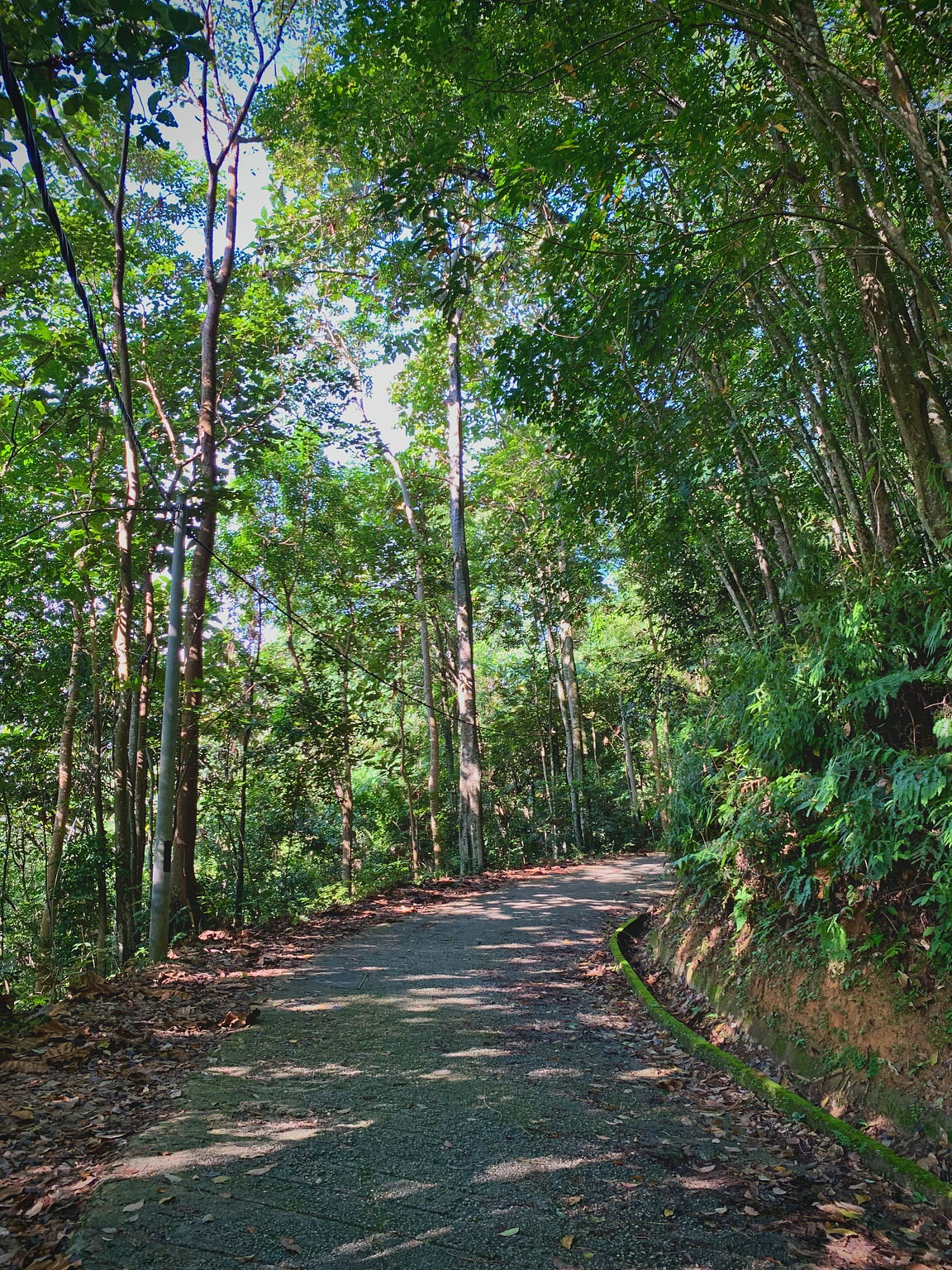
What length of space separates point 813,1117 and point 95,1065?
384cm

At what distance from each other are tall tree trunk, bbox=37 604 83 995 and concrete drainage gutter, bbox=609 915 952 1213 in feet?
25.2

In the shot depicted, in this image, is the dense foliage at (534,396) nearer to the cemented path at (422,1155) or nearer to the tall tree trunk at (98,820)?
the tall tree trunk at (98,820)

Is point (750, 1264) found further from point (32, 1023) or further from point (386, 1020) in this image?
point (32, 1023)

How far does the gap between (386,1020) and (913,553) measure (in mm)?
4758

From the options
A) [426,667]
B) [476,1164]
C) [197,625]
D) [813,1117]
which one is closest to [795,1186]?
[813,1117]

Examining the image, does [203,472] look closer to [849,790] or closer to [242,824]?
[242,824]

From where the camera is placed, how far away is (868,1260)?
2525 millimetres

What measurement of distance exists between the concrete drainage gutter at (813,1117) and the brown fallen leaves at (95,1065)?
2506 mm

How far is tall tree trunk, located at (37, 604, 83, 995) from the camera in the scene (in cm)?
924

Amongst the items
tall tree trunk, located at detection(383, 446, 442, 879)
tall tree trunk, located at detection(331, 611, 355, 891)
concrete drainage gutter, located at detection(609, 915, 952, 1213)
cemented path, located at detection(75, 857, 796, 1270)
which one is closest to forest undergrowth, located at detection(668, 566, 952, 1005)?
concrete drainage gutter, located at detection(609, 915, 952, 1213)

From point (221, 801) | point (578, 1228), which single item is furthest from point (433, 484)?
point (578, 1228)

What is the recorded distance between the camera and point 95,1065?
159 inches

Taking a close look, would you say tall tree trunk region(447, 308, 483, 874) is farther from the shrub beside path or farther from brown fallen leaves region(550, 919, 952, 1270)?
brown fallen leaves region(550, 919, 952, 1270)

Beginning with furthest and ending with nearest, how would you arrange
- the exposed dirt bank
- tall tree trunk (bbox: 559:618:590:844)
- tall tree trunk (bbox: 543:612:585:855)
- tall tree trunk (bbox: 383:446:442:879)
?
tall tree trunk (bbox: 559:618:590:844)
tall tree trunk (bbox: 543:612:585:855)
tall tree trunk (bbox: 383:446:442:879)
the exposed dirt bank
